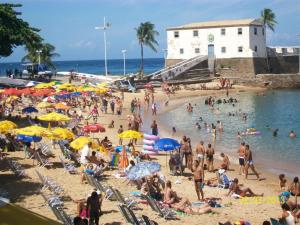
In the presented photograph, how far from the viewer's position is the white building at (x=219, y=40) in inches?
2448

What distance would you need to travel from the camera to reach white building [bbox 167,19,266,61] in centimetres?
6219

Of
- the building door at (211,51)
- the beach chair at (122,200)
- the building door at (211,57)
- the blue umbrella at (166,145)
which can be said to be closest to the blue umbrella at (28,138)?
the blue umbrella at (166,145)

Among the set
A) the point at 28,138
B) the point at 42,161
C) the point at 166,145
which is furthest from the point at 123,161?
the point at 28,138

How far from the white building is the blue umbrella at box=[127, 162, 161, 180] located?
50.0m

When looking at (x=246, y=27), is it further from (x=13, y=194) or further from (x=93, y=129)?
(x=13, y=194)

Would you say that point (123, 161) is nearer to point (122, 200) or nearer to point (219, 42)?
point (122, 200)

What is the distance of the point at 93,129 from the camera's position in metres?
24.1

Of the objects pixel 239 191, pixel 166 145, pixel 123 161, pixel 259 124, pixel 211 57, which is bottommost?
pixel 239 191

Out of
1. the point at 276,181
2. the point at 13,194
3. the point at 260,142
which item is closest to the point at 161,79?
the point at 260,142

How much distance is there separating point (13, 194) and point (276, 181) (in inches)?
401

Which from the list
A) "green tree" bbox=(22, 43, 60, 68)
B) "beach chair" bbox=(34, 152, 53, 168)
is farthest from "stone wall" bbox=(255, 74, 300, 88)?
"beach chair" bbox=(34, 152, 53, 168)

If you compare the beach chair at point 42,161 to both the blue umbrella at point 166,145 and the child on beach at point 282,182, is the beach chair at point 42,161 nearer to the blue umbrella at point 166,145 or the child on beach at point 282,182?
the blue umbrella at point 166,145

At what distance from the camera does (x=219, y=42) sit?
63.1 metres

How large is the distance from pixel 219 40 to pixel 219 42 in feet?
0.86
